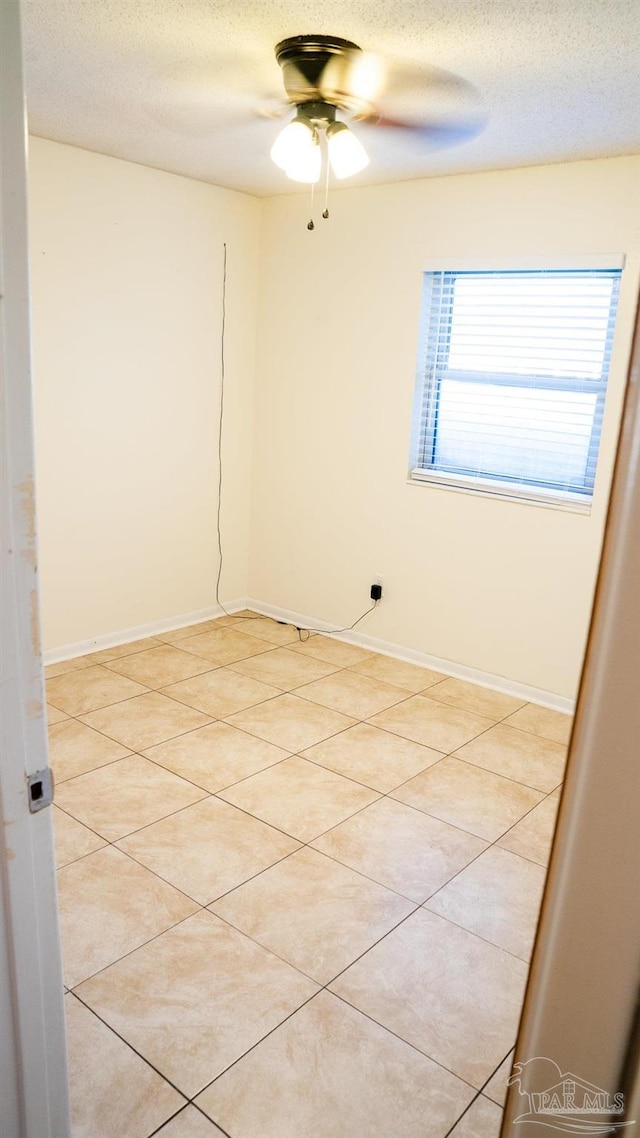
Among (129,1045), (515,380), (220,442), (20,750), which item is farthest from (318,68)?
(129,1045)

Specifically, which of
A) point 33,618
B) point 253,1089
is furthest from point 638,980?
point 253,1089

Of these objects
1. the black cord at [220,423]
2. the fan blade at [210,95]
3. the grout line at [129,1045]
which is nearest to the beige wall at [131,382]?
the black cord at [220,423]

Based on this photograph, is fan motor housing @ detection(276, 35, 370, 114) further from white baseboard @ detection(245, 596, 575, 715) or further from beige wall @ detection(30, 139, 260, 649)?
white baseboard @ detection(245, 596, 575, 715)

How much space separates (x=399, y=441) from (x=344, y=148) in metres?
1.61

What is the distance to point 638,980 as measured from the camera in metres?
0.40

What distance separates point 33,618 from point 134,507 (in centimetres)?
331

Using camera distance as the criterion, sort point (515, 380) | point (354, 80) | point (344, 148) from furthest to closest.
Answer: point (515, 380) < point (344, 148) < point (354, 80)

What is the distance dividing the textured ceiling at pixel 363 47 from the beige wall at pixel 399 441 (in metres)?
0.28

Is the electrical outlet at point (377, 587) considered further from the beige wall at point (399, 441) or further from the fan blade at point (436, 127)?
the fan blade at point (436, 127)

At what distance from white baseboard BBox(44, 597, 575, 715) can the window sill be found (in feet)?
2.96

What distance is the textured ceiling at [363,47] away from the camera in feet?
6.66

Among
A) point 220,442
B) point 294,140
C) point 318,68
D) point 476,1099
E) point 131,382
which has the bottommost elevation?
point 476,1099

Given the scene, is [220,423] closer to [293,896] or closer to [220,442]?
[220,442]

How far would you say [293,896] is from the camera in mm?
2297
